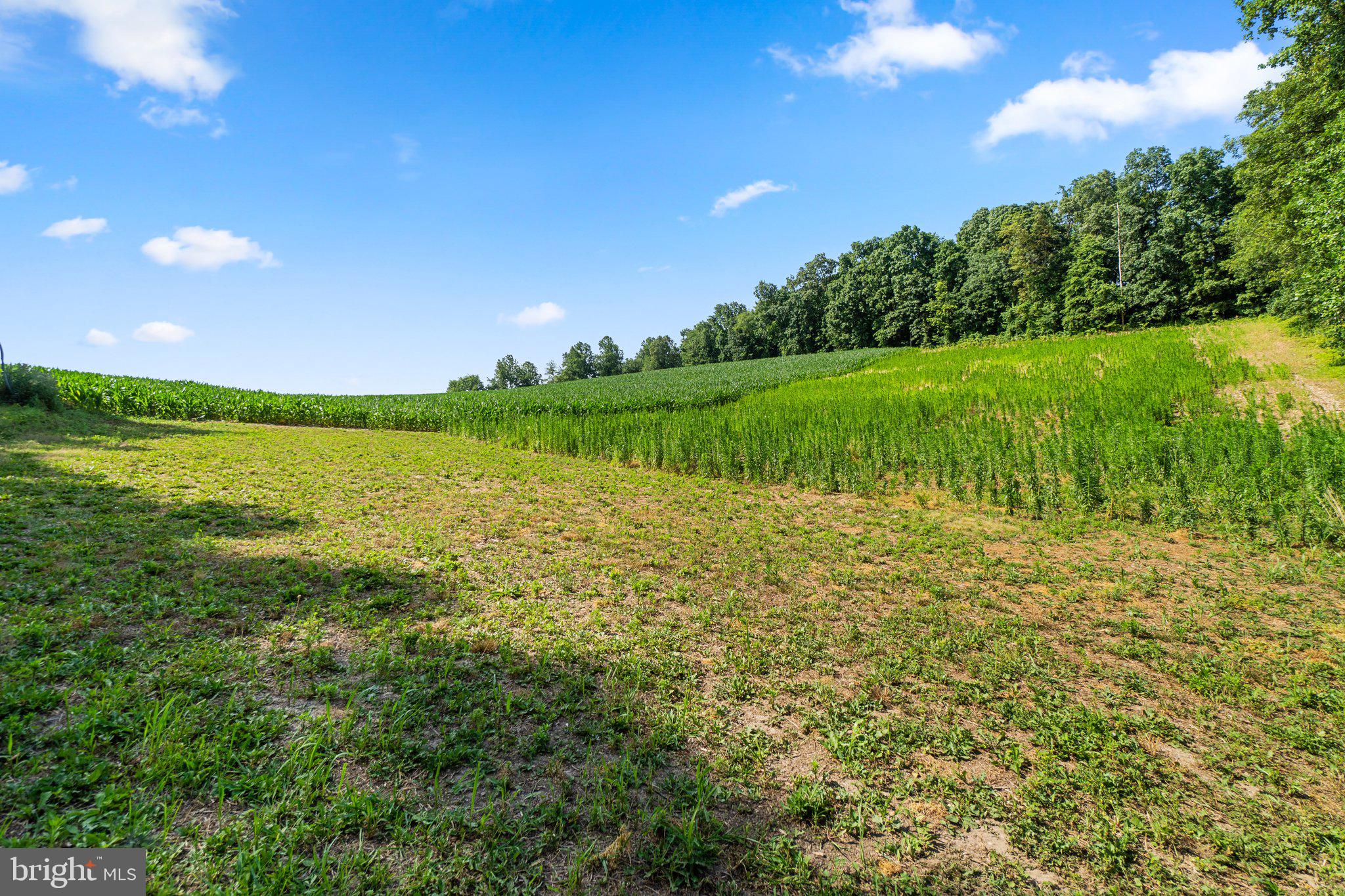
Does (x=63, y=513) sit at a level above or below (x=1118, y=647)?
above

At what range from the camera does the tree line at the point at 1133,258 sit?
54.3 ft

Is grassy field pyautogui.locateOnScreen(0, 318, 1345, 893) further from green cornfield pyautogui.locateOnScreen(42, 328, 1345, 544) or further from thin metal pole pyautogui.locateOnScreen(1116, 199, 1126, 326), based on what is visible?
thin metal pole pyautogui.locateOnScreen(1116, 199, 1126, 326)

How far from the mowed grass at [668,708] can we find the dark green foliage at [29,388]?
11.4m

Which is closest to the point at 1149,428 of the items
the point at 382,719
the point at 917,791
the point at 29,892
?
the point at 917,791

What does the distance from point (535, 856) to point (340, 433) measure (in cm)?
1894

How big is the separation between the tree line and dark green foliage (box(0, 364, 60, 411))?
3402 cm

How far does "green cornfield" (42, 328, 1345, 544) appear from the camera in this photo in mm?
6855

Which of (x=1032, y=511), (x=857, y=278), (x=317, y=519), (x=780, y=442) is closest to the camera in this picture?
(x=317, y=519)

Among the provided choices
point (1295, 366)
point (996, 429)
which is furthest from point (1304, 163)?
point (996, 429)

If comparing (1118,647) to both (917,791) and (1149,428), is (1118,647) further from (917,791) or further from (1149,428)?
(1149,428)

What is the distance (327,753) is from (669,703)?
203 cm

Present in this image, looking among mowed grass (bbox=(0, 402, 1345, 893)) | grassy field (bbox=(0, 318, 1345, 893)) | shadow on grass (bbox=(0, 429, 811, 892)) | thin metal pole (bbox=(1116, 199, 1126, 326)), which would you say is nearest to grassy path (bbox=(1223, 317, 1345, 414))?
grassy field (bbox=(0, 318, 1345, 893))

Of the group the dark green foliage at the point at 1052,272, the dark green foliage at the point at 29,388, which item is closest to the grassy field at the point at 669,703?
the dark green foliage at the point at 29,388

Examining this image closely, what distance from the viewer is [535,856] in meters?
2.36
